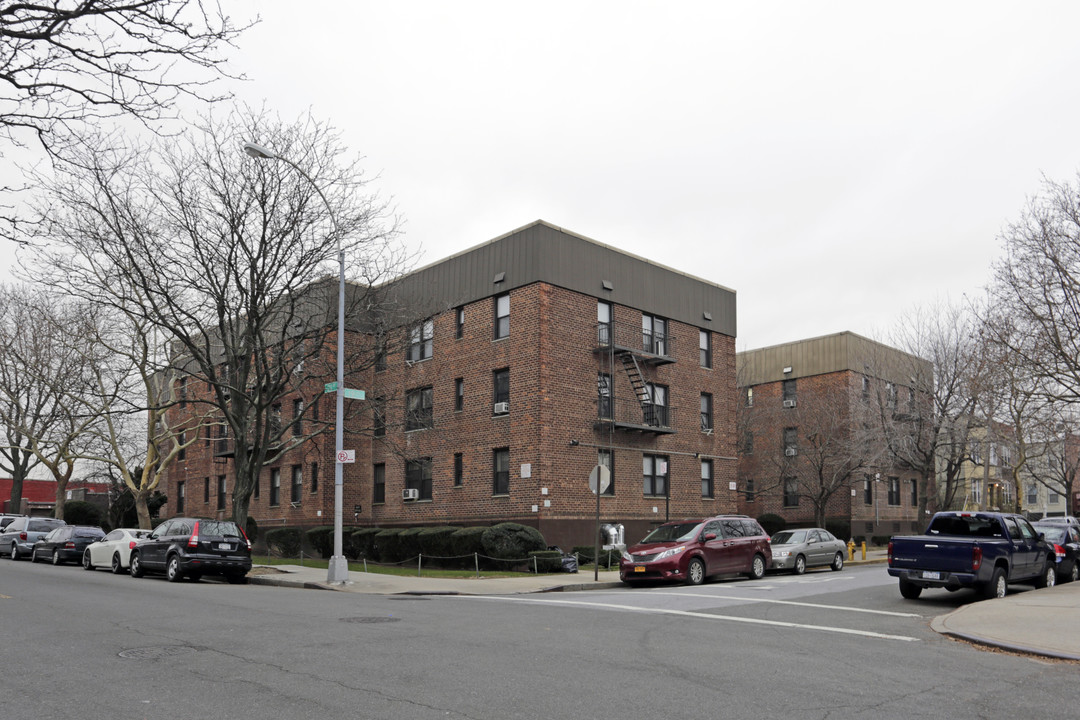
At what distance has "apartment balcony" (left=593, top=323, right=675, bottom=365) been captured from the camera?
31.4 meters

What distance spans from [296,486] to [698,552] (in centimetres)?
2347

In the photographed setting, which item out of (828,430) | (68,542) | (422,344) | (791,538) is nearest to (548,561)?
(791,538)

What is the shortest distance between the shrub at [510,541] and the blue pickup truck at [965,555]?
454 inches

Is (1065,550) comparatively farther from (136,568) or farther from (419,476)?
(136,568)

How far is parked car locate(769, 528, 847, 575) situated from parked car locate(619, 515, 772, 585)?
1449 millimetres

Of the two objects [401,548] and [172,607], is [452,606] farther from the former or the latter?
[401,548]

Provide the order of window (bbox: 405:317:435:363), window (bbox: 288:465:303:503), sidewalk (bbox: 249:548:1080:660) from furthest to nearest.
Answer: window (bbox: 288:465:303:503)
window (bbox: 405:317:435:363)
sidewalk (bbox: 249:548:1080:660)

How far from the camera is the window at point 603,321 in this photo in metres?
31.6

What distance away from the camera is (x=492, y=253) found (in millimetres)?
31609

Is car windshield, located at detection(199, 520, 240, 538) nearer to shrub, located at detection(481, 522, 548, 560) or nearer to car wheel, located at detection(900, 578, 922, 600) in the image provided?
shrub, located at detection(481, 522, 548, 560)

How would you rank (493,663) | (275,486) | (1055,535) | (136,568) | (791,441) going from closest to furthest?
(493,663) → (1055,535) → (136,568) → (275,486) → (791,441)

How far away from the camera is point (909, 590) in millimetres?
17234

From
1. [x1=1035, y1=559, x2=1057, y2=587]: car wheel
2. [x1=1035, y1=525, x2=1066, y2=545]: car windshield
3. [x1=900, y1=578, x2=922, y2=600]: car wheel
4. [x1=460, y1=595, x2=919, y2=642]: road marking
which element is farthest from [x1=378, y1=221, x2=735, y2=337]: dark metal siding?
[x1=1035, y1=559, x2=1057, y2=587]: car wheel

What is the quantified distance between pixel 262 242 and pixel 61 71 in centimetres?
1443
